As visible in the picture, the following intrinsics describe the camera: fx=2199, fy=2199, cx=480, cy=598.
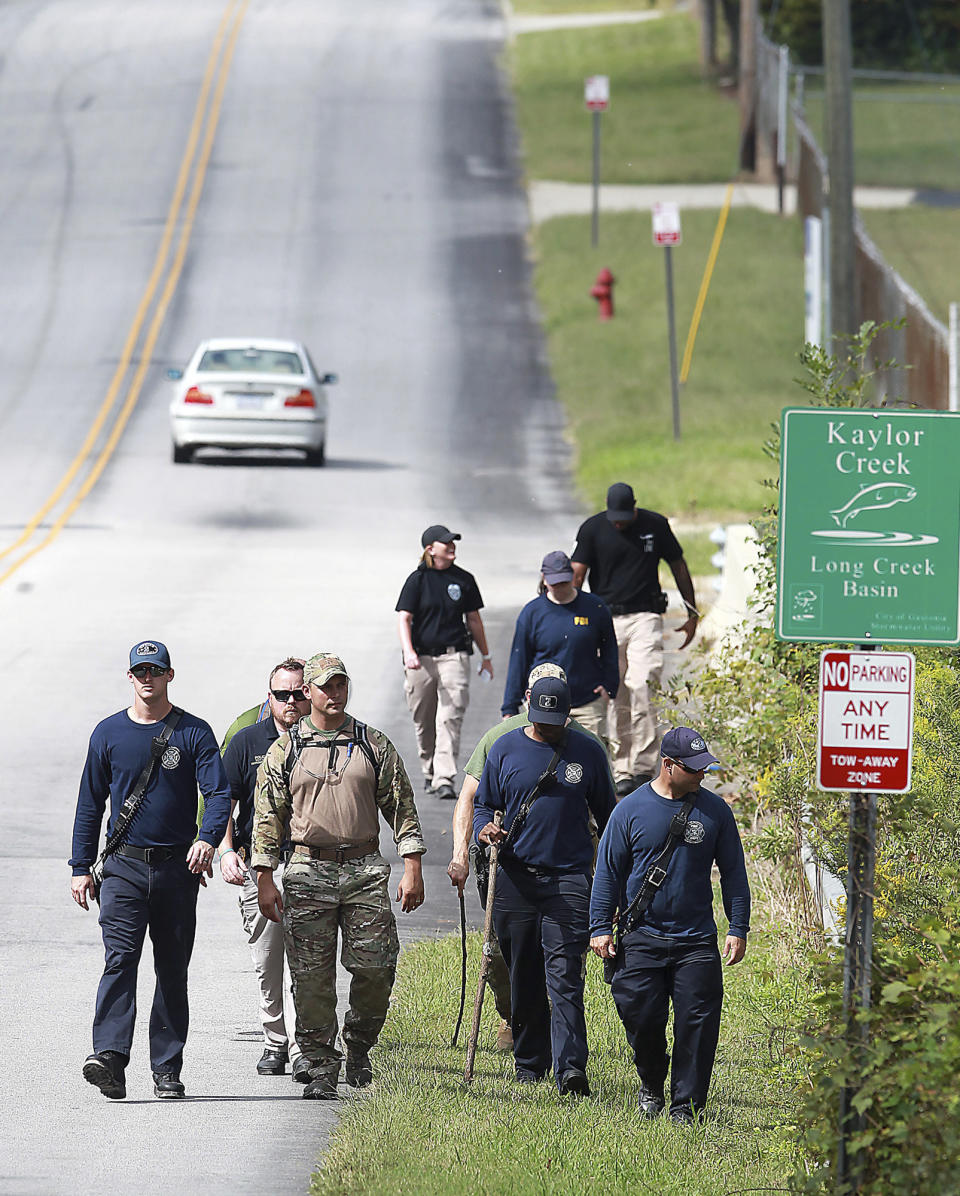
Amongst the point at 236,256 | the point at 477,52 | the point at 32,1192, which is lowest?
the point at 32,1192

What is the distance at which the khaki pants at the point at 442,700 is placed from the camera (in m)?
15.4

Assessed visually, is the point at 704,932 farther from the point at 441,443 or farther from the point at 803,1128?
the point at 441,443

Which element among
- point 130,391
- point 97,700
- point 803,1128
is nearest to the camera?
point 803,1128

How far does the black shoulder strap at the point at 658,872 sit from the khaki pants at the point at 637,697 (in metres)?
5.76

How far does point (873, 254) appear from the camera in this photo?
32.5 m

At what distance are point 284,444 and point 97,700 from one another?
12.5m

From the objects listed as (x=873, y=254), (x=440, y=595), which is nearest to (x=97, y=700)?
(x=440, y=595)

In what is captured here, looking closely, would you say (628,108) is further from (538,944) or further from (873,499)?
(873,499)

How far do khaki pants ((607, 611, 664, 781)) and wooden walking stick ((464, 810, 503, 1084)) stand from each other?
532 cm

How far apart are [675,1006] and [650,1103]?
16.8 inches

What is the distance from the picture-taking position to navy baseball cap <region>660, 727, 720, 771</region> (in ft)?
30.6

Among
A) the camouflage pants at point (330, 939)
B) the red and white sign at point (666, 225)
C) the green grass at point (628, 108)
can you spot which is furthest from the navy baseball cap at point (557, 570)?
the green grass at point (628, 108)

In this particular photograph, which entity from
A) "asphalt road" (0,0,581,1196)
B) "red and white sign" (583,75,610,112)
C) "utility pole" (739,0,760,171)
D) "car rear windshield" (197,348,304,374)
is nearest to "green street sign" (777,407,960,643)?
"asphalt road" (0,0,581,1196)

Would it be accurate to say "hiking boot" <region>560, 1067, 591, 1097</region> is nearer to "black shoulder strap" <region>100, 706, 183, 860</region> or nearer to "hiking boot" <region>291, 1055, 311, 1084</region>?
"hiking boot" <region>291, 1055, 311, 1084</region>
